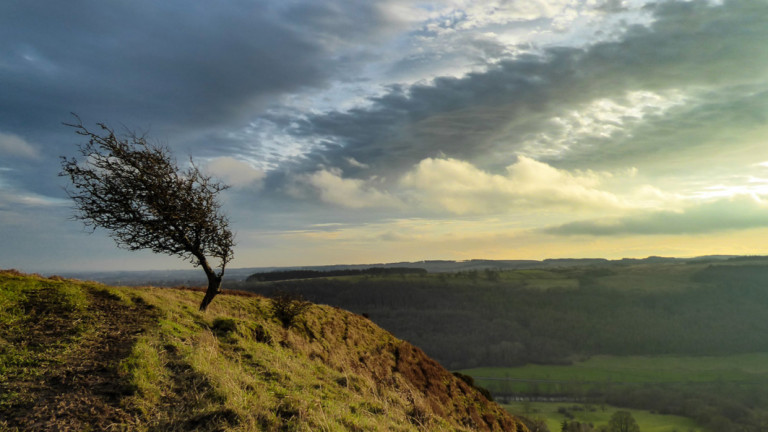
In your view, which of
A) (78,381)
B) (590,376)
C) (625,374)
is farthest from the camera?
(625,374)

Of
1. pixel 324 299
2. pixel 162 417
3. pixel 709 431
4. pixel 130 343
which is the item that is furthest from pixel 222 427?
pixel 709 431

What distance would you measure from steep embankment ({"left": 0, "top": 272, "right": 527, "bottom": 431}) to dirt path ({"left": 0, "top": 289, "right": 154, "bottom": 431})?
0.9 inches

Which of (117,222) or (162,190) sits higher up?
(162,190)

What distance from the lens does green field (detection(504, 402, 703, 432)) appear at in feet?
407

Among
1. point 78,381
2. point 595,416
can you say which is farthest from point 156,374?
point 595,416

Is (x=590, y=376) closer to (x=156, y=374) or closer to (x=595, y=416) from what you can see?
(x=595, y=416)

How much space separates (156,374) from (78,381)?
1376 mm

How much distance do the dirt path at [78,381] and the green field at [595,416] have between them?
133m

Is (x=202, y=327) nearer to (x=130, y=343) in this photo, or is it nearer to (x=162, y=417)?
(x=130, y=343)

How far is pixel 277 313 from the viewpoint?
20750 mm

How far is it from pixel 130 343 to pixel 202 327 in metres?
3.44

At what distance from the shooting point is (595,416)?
449 ft

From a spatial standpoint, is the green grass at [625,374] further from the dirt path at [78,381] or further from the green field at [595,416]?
the dirt path at [78,381]

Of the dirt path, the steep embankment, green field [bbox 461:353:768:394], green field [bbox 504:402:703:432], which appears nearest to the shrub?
the steep embankment
